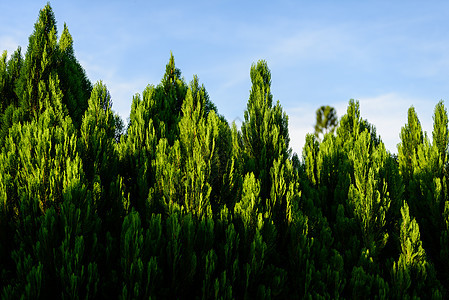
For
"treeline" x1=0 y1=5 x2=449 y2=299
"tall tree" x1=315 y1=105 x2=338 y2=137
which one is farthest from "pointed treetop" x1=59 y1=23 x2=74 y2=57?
"tall tree" x1=315 y1=105 x2=338 y2=137

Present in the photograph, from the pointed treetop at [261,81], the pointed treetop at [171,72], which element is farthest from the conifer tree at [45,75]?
the pointed treetop at [261,81]

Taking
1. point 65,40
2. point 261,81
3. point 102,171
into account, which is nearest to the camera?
point 102,171

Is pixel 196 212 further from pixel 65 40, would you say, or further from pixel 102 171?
pixel 65 40

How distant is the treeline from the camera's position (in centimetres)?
437

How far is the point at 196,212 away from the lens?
525 centimetres

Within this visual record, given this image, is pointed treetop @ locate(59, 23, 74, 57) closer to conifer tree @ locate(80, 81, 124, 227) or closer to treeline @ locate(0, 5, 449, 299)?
treeline @ locate(0, 5, 449, 299)

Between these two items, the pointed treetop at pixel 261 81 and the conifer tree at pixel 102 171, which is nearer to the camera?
the conifer tree at pixel 102 171

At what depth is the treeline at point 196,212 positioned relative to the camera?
14.3 ft

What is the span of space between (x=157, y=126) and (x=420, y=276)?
6804mm

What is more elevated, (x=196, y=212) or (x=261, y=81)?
(x=261, y=81)

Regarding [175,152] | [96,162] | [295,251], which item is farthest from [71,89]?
[295,251]

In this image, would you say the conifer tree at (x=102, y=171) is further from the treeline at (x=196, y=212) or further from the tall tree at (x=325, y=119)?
the tall tree at (x=325, y=119)

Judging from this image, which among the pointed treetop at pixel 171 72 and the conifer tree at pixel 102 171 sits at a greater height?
the pointed treetop at pixel 171 72

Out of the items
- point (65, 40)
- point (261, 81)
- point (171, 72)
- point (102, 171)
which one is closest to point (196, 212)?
point (102, 171)
